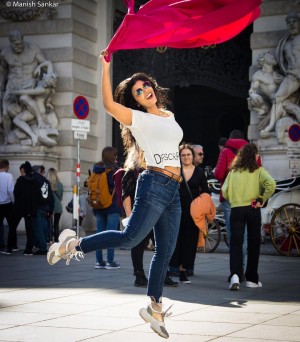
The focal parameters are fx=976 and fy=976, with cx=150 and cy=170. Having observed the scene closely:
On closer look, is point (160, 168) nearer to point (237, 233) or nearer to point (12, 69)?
point (237, 233)

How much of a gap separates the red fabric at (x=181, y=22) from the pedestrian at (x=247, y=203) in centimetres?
366

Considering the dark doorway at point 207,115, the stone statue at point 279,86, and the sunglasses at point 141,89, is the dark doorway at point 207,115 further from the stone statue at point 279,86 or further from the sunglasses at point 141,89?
the sunglasses at point 141,89

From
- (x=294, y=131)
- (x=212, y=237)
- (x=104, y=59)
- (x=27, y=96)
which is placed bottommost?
(x=212, y=237)

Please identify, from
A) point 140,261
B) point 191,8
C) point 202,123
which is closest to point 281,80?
point 202,123

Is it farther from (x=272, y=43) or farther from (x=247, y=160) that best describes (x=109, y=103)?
(x=272, y=43)

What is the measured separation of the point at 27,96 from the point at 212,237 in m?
7.10

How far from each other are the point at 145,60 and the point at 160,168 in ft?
59.8

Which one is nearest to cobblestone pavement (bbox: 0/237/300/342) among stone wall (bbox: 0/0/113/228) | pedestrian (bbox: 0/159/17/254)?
pedestrian (bbox: 0/159/17/254)

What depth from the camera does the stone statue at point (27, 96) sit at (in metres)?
23.6

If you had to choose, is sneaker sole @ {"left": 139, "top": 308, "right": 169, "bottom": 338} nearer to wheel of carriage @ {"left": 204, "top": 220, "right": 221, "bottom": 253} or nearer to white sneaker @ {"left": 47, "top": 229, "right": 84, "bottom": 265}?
white sneaker @ {"left": 47, "top": 229, "right": 84, "bottom": 265}

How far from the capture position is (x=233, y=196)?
38.0 feet

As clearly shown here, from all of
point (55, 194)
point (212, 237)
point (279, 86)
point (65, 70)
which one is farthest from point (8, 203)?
point (279, 86)

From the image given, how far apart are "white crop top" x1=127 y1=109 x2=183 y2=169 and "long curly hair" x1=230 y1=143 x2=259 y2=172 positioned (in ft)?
14.1

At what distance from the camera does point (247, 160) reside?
11.5 metres
